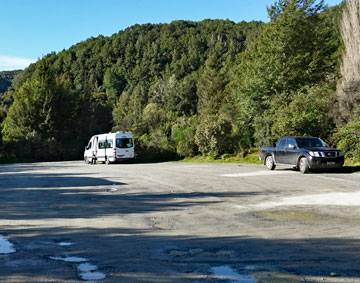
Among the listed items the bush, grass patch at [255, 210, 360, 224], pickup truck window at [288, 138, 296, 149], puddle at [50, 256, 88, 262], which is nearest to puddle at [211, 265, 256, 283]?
puddle at [50, 256, 88, 262]

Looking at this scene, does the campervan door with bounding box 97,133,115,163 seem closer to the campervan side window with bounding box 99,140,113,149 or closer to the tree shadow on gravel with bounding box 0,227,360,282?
the campervan side window with bounding box 99,140,113,149

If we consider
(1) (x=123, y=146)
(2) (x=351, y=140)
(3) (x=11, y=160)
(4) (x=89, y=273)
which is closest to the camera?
(4) (x=89, y=273)

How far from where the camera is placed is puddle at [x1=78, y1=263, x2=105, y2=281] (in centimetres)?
464

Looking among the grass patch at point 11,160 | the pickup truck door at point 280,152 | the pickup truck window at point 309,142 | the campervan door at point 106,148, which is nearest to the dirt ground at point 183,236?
the pickup truck window at point 309,142

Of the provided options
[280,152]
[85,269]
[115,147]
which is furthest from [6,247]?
[115,147]

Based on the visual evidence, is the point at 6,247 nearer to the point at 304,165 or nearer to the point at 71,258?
Answer: the point at 71,258

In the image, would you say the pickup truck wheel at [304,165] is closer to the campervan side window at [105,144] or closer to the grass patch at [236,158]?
the grass patch at [236,158]

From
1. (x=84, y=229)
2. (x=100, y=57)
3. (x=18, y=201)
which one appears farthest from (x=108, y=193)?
(x=100, y=57)

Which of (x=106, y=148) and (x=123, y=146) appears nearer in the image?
(x=123, y=146)

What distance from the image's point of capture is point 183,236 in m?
→ 6.69

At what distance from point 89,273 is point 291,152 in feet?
54.3

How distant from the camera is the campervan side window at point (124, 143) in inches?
1348

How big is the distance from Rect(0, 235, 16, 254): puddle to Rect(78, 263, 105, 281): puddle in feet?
4.34

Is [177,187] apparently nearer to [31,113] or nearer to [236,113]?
[236,113]
